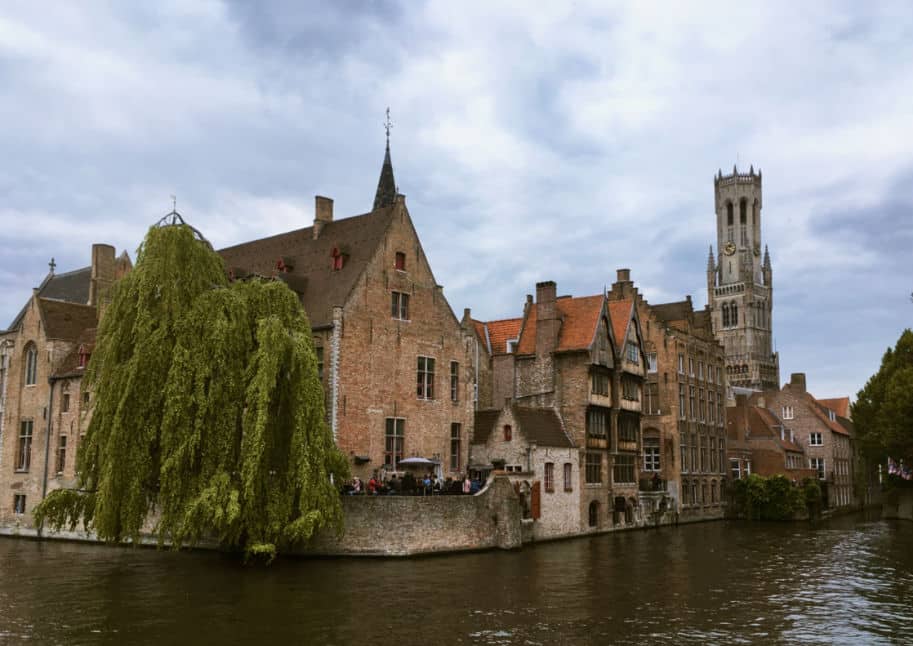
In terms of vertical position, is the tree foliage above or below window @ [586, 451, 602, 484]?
above

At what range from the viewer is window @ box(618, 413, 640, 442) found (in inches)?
1863

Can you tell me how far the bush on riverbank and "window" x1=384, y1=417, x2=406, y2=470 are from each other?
1143 inches

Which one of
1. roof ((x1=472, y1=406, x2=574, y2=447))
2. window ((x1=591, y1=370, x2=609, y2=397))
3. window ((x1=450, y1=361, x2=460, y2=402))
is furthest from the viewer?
window ((x1=591, y1=370, x2=609, y2=397))

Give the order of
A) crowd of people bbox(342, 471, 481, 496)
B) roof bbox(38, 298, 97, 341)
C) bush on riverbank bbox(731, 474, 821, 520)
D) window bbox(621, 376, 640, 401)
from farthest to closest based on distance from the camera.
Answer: bush on riverbank bbox(731, 474, 821, 520)
window bbox(621, 376, 640, 401)
roof bbox(38, 298, 97, 341)
crowd of people bbox(342, 471, 481, 496)

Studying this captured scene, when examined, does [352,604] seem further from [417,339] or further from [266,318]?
[417,339]

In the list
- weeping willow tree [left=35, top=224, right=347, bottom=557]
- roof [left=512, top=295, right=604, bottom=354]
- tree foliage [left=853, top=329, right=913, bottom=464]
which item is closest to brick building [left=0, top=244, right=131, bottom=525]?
weeping willow tree [left=35, top=224, right=347, bottom=557]

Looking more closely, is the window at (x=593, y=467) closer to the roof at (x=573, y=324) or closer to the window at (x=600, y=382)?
the window at (x=600, y=382)

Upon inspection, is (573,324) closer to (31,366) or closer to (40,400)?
(40,400)

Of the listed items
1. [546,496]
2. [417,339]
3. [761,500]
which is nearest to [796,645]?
[546,496]

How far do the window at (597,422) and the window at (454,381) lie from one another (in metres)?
6.75

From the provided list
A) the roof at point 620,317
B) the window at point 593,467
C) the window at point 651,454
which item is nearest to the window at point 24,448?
the window at point 593,467

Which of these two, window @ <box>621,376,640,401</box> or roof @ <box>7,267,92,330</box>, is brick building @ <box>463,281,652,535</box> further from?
roof @ <box>7,267,92,330</box>

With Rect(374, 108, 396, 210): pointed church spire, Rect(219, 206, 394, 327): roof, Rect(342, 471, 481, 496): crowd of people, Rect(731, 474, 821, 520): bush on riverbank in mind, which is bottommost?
Rect(731, 474, 821, 520): bush on riverbank

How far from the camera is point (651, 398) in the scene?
5606 centimetres
